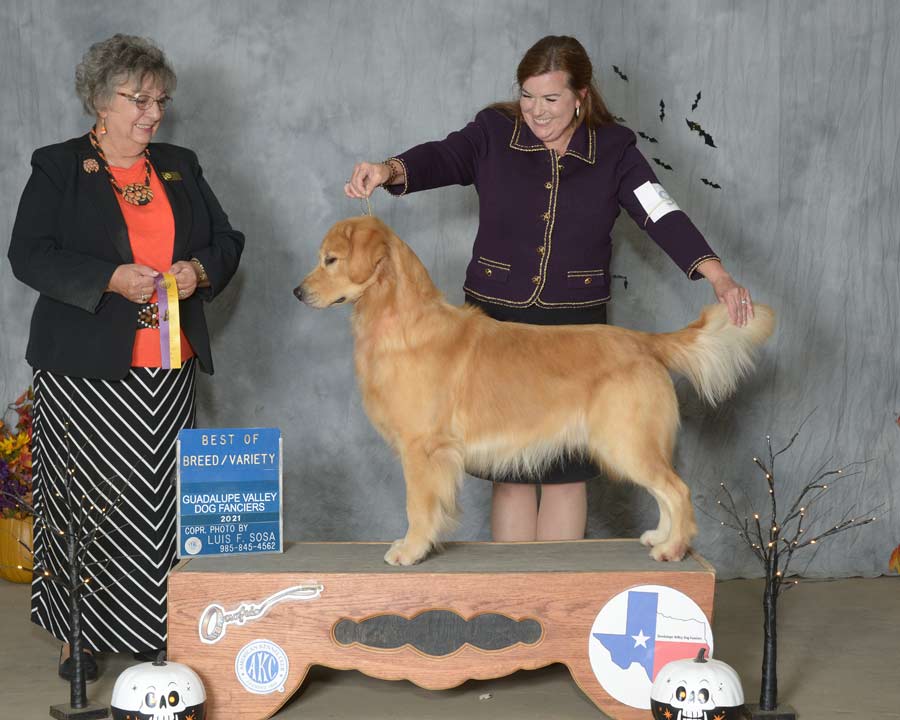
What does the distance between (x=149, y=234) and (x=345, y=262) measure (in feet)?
2.27

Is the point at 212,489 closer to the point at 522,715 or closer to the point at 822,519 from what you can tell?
the point at 522,715

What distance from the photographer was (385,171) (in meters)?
2.92

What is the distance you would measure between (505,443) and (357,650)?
0.70 meters

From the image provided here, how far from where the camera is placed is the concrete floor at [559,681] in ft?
9.55

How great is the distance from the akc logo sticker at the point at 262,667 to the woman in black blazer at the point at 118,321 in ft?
1.73

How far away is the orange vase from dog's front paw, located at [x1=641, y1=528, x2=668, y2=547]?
2599 mm

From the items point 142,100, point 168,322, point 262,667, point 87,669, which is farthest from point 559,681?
point 142,100

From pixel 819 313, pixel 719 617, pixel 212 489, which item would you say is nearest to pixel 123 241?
pixel 212 489

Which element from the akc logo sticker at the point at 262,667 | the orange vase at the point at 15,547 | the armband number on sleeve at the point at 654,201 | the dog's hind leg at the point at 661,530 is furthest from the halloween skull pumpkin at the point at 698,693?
the orange vase at the point at 15,547

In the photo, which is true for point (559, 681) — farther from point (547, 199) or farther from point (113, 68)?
point (113, 68)

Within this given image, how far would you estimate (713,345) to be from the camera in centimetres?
289

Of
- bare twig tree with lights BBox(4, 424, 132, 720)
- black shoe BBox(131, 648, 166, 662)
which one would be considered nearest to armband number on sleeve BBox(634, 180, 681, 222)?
bare twig tree with lights BBox(4, 424, 132, 720)

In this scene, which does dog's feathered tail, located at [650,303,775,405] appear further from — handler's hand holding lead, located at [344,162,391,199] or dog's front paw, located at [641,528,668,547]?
handler's hand holding lead, located at [344,162,391,199]

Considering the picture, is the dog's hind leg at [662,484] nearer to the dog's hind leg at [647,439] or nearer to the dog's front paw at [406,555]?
the dog's hind leg at [647,439]
